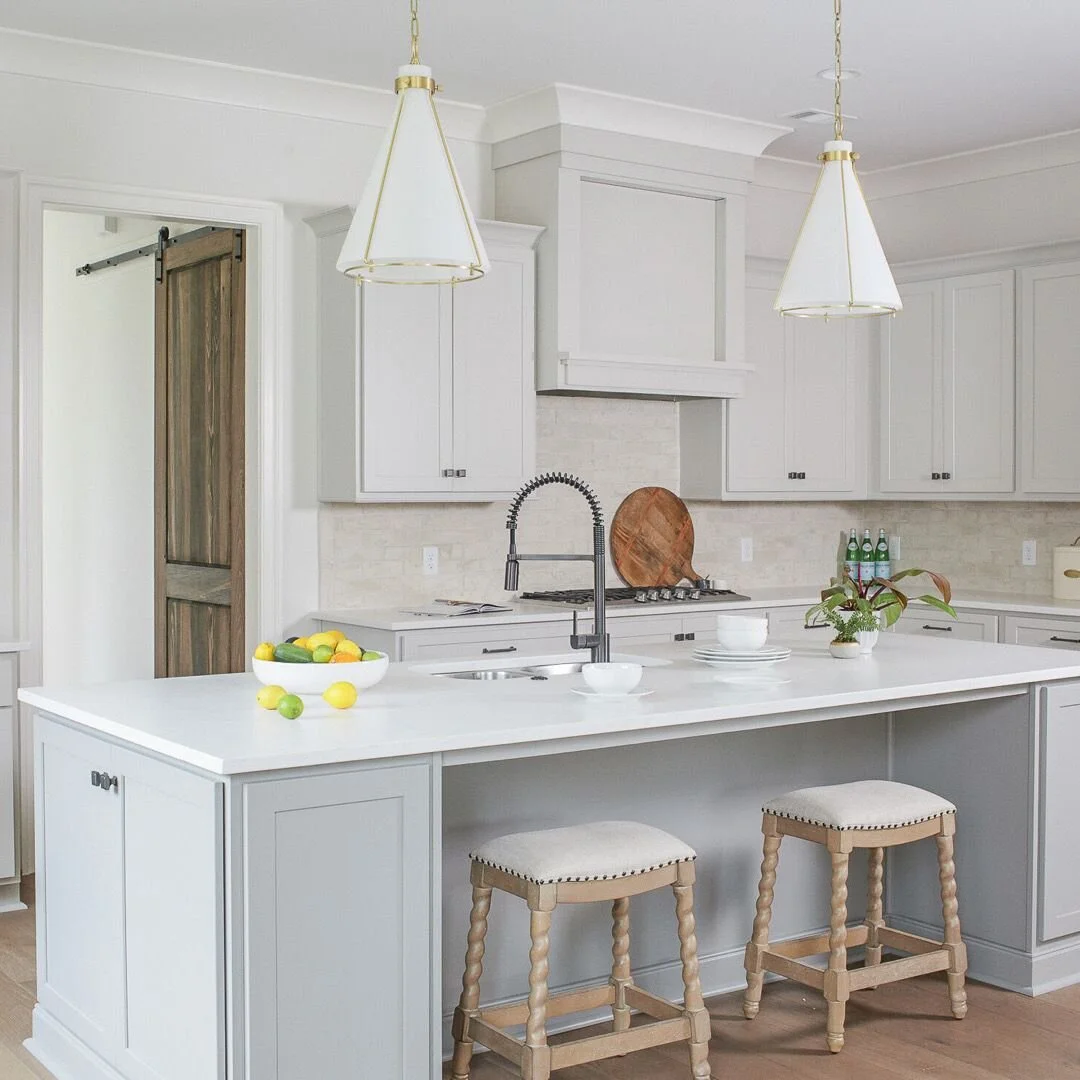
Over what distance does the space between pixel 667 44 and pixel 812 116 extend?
1123 mm

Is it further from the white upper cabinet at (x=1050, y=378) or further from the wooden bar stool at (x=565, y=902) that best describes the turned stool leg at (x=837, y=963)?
the white upper cabinet at (x=1050, y=378)

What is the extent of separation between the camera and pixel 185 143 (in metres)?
5.10

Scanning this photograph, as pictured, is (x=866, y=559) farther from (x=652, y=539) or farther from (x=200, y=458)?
(x=200, y=458)

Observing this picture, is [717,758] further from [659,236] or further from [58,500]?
[58,500]

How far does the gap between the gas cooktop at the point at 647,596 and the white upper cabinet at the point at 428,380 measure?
47 cm

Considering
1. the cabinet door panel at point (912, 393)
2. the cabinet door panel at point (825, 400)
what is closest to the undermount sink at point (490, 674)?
the cabinet door panel at point (825, 400)

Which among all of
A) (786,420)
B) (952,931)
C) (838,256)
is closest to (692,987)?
(952,931)

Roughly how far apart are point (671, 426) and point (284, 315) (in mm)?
1921

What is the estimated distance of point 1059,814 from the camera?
3895 mm

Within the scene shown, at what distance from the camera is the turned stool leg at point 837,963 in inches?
136

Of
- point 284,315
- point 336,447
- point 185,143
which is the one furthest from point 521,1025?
point 185,143


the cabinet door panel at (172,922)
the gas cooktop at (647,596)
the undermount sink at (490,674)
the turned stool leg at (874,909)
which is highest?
the gas cooktop at (647,596)

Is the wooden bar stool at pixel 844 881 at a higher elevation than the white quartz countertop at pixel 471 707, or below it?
below

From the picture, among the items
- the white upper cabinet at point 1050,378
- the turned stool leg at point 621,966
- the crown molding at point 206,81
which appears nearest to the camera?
the turned stool leg at point 621,966
